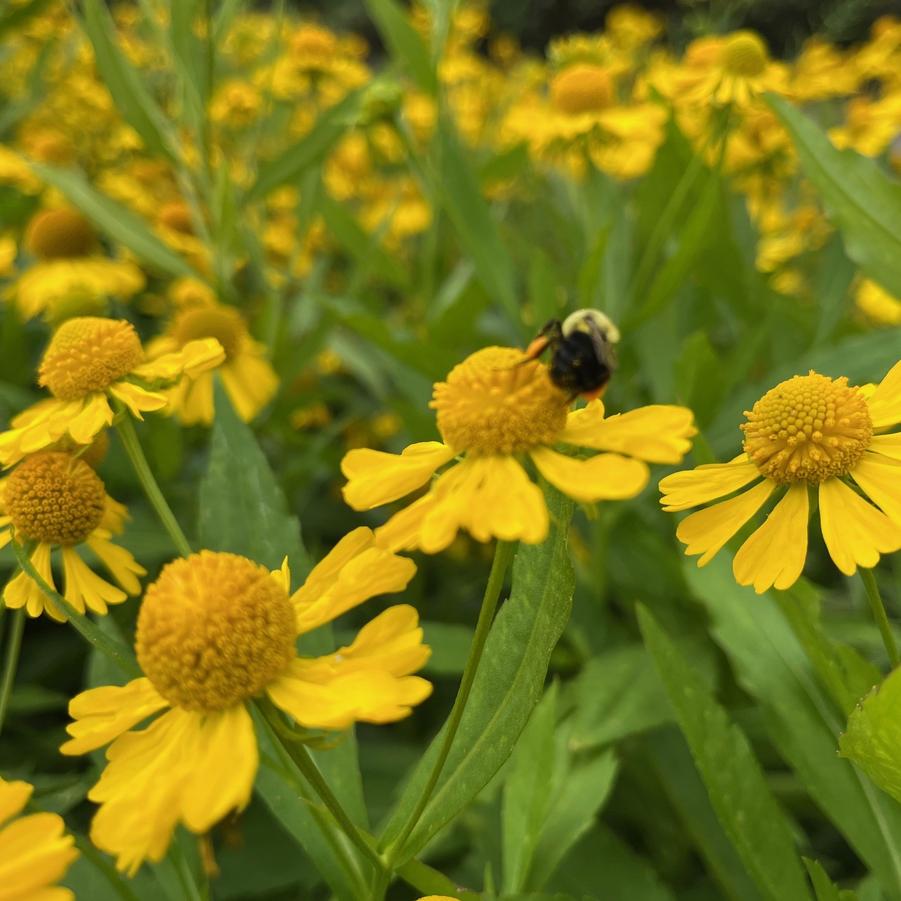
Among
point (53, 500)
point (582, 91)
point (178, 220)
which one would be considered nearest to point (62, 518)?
point (53, 500)

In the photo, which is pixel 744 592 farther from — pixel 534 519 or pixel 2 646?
pixel 2 646

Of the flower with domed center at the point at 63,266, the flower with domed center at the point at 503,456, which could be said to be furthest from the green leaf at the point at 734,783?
the flower with domed center at the point at 63,266

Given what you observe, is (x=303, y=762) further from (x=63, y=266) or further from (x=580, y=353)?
(x=63, y=266)

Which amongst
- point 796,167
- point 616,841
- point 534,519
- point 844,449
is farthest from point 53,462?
point 796,167

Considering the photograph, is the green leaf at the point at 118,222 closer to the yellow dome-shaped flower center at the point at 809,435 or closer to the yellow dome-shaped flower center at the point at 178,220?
the yellow dome-shaped flower center at the point at 178,220

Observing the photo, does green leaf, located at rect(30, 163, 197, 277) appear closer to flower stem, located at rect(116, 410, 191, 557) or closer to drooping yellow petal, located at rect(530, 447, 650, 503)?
flower stem, located at rect(116, 410, 191, 557)

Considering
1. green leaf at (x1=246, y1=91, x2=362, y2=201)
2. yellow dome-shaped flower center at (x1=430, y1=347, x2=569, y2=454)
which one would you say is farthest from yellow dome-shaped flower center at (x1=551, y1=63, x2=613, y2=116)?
yellow dome-shaped flower center at (x1=430, y1=347, x2=569, y2=454)

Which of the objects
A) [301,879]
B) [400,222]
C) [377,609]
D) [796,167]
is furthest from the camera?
[400,222]
